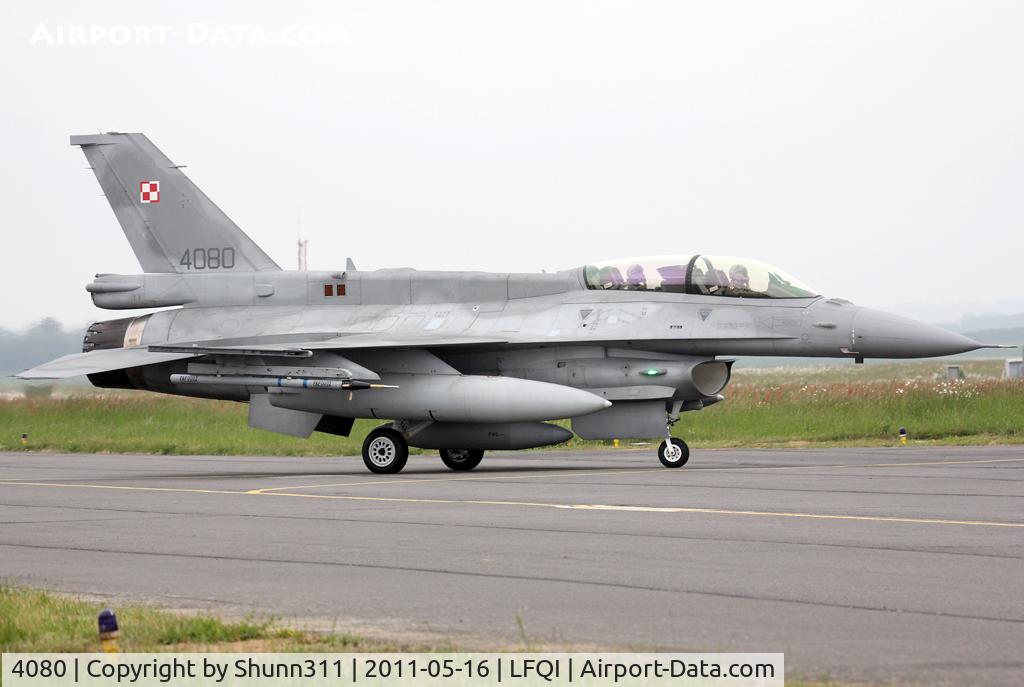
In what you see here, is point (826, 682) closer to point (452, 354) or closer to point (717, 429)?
point (452, 354)

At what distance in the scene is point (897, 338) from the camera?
64.7 ft

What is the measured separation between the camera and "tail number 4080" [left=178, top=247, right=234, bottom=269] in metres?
23.6

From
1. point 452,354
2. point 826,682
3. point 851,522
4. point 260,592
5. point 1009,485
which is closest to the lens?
point 826,682

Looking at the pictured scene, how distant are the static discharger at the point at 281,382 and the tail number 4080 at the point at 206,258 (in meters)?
2.77

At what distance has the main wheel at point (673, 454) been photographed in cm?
2020

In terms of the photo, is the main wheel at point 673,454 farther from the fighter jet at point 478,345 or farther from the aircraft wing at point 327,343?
the aircraft wing at point 327,343

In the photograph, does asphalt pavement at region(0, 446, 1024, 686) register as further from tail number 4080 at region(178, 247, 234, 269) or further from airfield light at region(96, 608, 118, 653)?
tail number 4080 at region(178, 247, 234, 269)

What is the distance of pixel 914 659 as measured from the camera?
6668mm

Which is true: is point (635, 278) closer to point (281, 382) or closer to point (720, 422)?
point (281, 382)

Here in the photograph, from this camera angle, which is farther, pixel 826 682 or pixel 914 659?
pixel 914 659

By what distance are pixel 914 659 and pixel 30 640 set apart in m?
4.22

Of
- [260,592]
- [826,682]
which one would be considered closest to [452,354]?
[260,592]

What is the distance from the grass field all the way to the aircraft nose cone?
6022mm

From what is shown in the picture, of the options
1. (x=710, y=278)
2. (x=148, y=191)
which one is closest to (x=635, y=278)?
(x=710, y=278)
